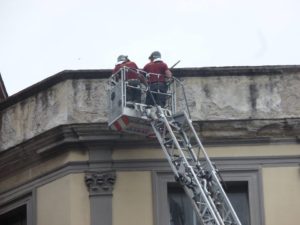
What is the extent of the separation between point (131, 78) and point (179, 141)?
1.41 metres

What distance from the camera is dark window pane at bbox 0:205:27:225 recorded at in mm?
20766

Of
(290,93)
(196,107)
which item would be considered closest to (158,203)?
(196,107)

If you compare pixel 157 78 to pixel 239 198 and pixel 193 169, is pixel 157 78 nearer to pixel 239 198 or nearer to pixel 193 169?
pixel 193 169

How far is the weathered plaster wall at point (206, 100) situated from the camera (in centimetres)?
2045

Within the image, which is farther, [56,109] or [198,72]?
[198,72]

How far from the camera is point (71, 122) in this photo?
20250 mm

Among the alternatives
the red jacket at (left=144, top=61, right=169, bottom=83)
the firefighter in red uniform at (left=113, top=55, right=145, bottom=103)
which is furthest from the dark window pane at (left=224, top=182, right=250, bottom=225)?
the firefighter in red uniform at (left=113, top=55, right=145, bottom=103)

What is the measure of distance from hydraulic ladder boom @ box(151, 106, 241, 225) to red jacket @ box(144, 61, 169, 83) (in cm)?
73

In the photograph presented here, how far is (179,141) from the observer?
19.0 metres

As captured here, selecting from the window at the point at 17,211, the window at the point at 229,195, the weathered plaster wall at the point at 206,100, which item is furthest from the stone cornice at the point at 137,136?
the window at the point at 17,211

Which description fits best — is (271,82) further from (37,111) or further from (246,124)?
(37,111)

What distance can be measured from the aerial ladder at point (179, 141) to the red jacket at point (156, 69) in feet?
0.61

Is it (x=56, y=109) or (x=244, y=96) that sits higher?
(x=244, y=96)

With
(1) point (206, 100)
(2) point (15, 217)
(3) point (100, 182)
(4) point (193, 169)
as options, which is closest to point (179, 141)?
(4) point (193, 169)
